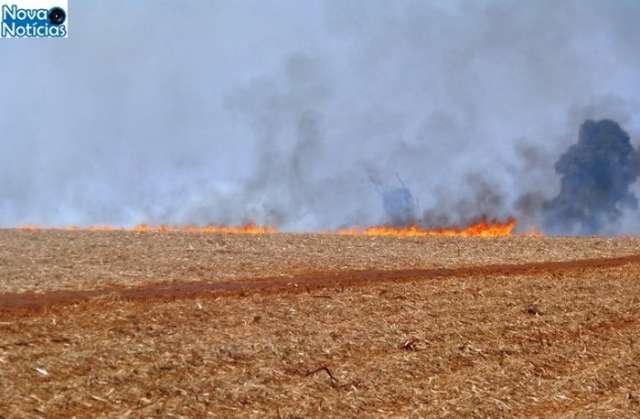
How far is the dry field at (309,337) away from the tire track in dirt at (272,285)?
0.17ft

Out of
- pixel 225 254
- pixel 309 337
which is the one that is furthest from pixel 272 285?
pixel 225 254

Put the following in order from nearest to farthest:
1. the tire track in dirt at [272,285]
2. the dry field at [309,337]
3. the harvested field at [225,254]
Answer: the dry field at [309,337]
the tire track in dirt at [272,285]
the harvested field at [225,254]

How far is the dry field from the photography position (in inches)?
338

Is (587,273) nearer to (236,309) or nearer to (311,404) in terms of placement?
(236,309)

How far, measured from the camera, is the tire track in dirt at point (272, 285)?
12.8 meters

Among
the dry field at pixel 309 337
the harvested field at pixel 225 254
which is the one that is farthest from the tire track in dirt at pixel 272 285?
the harvested field at pixel 225 254

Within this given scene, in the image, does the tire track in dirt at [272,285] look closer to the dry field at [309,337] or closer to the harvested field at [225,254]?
the dry field at [309,337]

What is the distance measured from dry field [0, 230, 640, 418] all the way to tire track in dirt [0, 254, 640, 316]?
0.17 ft

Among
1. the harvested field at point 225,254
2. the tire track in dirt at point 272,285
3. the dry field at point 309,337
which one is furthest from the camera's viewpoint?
the harvested field at point 225,254

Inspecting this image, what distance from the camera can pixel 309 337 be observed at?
1094 centimetres

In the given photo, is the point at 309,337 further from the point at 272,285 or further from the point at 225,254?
the point at 225,254

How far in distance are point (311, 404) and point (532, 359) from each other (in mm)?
3694

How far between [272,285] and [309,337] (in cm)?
429

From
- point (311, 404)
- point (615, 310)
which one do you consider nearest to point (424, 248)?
point (615, 310)
